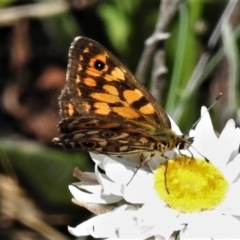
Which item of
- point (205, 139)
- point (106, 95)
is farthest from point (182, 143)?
point (106, 95)

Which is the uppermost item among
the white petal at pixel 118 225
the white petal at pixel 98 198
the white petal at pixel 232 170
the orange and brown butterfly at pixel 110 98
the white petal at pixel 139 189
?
the orange and brown butterfly at pixel 110 98

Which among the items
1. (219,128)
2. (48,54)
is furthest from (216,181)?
(48,54)

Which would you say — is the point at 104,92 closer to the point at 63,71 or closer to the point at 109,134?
the point at 109,134

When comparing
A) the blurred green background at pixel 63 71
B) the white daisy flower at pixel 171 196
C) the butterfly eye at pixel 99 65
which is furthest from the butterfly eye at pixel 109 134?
the blurred green background at pixel 63 71

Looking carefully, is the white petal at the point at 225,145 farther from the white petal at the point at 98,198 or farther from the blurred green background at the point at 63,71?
the blurred green background at the point at 63,71

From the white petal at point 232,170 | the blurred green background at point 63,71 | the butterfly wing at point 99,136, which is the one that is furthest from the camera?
the blurred green background at point 63,71
